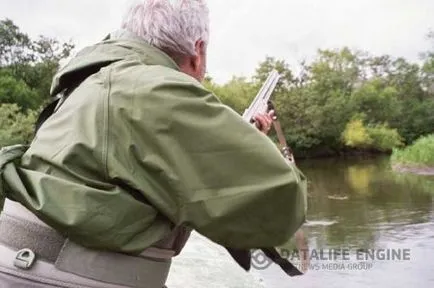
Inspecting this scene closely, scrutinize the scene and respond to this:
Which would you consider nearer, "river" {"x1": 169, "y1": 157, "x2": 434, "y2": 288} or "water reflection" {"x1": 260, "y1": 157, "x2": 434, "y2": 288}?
"river" {"x1": 169, "y1": 157, "x2": 434, "y2": 288}

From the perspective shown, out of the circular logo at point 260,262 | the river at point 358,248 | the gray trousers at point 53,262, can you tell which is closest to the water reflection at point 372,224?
the river at point 358,248

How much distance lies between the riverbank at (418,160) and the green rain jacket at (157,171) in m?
23.4

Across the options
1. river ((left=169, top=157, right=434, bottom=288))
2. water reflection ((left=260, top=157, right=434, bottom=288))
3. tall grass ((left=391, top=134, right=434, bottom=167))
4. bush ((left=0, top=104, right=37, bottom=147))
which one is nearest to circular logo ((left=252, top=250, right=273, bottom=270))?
river ((left=169, top=157, right=434, bottom=288))

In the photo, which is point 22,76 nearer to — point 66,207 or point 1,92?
point 1,92

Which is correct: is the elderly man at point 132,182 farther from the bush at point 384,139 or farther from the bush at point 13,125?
the bush at point 384,139

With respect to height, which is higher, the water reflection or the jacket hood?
the jacket hood

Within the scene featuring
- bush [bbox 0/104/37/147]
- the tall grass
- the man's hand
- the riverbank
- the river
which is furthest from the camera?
the tall grass

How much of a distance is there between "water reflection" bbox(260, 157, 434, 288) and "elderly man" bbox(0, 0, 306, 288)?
693 cm

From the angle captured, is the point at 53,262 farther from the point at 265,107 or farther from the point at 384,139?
the point at 384,139

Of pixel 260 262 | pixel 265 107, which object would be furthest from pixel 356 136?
pixel 265 107

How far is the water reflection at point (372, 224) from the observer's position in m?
8.57

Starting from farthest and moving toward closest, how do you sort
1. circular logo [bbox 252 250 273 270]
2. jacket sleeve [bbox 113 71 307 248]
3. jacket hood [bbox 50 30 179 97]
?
circular logo [bbox 252 250 273 270] < jacket hood [bbox 50 30 179 97] < jacket sleeve [bbox 113 71 307 248]

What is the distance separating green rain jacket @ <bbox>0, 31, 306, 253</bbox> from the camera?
4.68 feet

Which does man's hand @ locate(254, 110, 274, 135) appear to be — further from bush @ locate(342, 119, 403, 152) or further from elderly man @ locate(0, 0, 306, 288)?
bush @ locate(342, 119, 403, 152)
